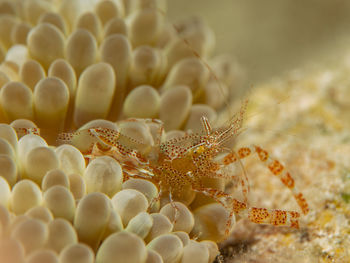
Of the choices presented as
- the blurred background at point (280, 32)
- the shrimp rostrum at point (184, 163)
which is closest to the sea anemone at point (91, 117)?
the shrimp rostrum at point (184, 163)

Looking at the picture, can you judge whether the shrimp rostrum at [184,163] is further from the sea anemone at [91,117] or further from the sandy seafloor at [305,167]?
the sandy seafloor at [305,167]

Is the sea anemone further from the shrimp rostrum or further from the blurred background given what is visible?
the blurred background

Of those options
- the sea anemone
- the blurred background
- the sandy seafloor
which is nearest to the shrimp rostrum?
the sea anemone

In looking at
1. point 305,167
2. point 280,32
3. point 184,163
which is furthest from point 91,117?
point 280,32

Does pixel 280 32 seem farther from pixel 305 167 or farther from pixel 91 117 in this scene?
pixel 91 117

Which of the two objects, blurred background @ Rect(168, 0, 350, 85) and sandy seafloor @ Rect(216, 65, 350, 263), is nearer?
sandy seafloor @ Rect(216, 65, 350, 263)
